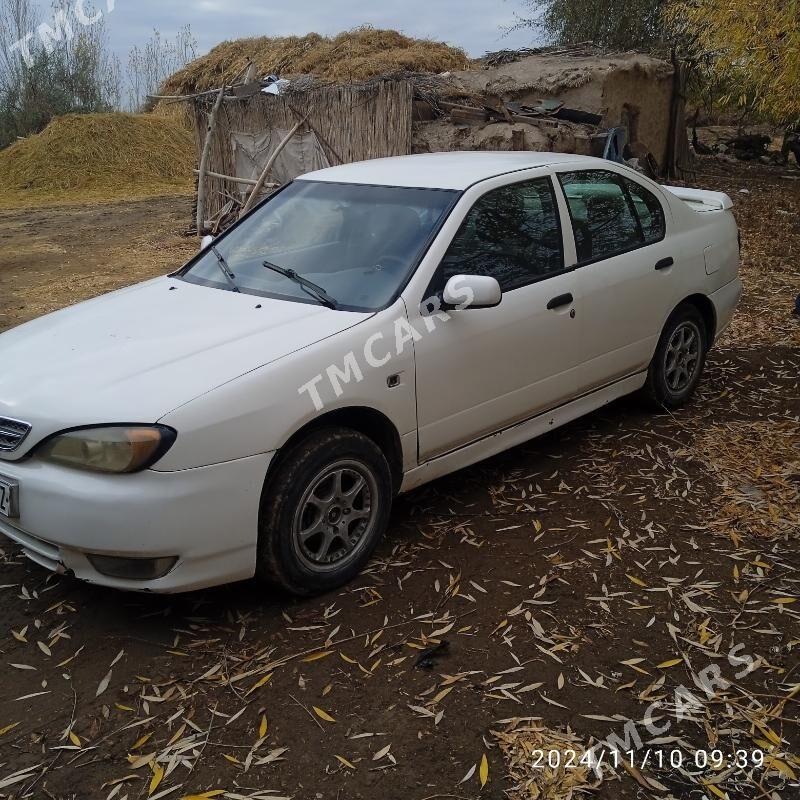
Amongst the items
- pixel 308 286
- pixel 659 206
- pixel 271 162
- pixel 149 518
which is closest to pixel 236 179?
pixel 271 162

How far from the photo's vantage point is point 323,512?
137 inches

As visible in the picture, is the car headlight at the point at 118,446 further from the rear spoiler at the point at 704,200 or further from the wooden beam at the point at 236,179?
the wooden beam at the point at 236,179

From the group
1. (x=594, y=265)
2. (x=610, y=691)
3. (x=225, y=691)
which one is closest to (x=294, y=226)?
(x=594, y=265)

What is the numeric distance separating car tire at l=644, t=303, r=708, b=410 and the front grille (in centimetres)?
367

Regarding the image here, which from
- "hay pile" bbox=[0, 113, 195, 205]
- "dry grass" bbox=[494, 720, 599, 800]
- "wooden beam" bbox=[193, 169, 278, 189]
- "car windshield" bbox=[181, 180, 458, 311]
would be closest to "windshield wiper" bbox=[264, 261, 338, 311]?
"car windshield" bbox=[181, 180, 458, 311]

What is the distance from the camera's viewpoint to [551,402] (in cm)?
A: 457

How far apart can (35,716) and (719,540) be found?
3018mm

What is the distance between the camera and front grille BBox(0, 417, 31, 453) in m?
3.14

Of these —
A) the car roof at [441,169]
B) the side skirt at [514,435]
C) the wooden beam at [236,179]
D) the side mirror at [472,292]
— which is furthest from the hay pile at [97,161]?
the side mirror at [472,292]

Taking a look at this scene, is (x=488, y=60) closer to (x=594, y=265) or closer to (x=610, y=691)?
(x=594, y=265)

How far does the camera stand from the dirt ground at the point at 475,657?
269 cm

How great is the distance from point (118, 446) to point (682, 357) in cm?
382

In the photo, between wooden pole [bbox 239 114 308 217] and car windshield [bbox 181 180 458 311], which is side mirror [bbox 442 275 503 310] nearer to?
car windshield [bbox 181 180 458 311]

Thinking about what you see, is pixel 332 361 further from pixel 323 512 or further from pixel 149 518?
pixel 149 518
